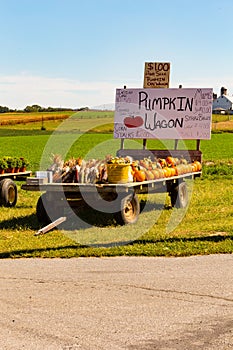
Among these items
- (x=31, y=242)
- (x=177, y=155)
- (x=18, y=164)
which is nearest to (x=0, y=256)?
(x=31, y=242)

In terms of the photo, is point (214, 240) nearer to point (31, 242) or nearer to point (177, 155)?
point (31, 242)

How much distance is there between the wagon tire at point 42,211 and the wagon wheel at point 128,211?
Result: 132 cm

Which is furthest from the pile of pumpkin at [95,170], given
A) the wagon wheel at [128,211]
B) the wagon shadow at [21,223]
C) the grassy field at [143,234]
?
the wagon shadow at [21,223]

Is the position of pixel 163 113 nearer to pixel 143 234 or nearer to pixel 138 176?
pixel 138 176

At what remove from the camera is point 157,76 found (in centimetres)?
1594

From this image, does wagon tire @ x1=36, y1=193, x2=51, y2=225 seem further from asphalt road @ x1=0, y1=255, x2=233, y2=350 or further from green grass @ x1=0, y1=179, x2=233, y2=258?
asphalt road @ x1=0, y1=255, x2=233, y2=350

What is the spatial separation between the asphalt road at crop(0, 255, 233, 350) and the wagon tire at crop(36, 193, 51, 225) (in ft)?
10.0

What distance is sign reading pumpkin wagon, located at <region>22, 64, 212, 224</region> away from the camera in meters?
10.8

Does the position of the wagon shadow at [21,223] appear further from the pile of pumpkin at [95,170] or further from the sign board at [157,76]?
the sign board at [157,76]

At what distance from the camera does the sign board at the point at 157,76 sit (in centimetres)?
1589

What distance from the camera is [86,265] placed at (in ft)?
25.6

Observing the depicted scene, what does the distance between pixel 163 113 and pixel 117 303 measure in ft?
32.3

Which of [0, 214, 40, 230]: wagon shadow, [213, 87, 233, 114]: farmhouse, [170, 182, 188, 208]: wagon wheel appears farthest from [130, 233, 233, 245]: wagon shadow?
[213, 87, 233, 114]: farmhouse

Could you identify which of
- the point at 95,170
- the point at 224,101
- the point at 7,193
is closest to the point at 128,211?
the point at 95,170
